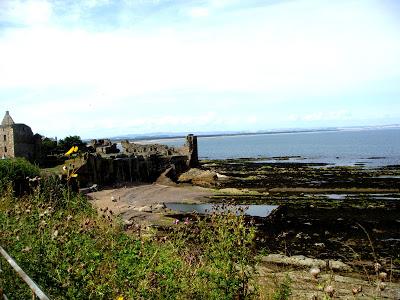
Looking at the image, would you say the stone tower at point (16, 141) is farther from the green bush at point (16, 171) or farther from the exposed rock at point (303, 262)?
the exposed rock at point (303, 262)

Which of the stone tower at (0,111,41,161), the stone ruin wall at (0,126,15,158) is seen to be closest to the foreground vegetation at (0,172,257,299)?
the stone tower at (0,111,41,161)

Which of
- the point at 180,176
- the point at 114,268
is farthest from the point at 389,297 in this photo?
the point at 180,176

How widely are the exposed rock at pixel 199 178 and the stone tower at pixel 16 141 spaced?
18.3m

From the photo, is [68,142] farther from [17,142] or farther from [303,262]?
[303,262]

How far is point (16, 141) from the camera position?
52.2m

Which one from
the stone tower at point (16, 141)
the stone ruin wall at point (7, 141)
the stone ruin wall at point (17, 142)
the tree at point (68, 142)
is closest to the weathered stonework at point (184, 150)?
the tree at point (68, 142)

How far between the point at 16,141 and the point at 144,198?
21897 mm

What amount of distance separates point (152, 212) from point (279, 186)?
1881 cm

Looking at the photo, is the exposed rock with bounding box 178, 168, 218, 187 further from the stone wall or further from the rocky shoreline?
the stone wall

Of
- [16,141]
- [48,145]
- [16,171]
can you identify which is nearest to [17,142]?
[16,141]

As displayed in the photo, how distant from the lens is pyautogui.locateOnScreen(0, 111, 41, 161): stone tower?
51.9m

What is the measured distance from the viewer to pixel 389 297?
1273 cm

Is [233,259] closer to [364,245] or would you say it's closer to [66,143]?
[364,245]

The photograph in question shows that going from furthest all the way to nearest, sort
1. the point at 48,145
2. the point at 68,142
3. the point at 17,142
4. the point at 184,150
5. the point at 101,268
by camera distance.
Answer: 1. the point at 68,142
2. the point at 184,150
3. the point at 48,145
4. the point at 17,142
5. the point at 101,268
